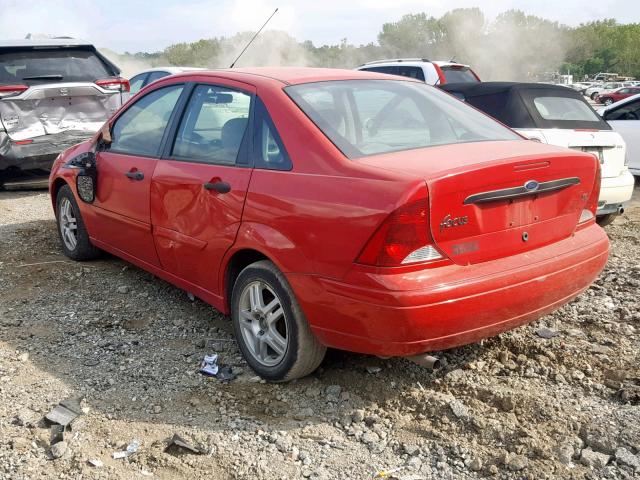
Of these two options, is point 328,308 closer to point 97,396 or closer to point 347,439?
point 347,439

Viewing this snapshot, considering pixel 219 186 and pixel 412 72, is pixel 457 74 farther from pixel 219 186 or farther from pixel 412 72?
pixel 219 186

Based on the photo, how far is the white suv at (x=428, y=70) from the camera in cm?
Answer: 1084

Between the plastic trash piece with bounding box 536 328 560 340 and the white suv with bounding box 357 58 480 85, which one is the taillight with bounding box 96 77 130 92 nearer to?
the white suv with bounding box 357 58 480 85

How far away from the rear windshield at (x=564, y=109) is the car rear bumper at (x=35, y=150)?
18.5 feet

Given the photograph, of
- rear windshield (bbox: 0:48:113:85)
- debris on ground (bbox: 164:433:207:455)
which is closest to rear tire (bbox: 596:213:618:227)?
debris on ground (bbox: 164:433:207:455)

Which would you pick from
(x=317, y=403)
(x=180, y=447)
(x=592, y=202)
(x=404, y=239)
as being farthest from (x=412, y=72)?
(x=180, y=447)

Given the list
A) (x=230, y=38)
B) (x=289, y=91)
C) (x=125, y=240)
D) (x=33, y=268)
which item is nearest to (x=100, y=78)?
(x=33, y=268)

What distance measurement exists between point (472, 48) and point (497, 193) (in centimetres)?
6857

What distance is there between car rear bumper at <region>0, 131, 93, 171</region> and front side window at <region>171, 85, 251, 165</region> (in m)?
4.94

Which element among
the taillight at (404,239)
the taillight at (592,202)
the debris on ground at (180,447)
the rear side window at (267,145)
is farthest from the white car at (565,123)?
the debris on ground at (180,447)

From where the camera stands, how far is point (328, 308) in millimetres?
3000

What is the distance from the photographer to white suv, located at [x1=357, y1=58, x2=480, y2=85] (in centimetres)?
1084

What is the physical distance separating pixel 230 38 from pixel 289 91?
60.7 meters

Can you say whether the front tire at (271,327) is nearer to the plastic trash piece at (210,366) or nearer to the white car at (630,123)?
the plastic trash piece at (210,366)
